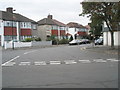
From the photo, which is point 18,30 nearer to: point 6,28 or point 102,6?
point 6,28

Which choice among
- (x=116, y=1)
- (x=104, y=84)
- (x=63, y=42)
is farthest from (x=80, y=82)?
(x=63, y=42)

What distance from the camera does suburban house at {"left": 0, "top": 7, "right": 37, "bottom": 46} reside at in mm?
55397

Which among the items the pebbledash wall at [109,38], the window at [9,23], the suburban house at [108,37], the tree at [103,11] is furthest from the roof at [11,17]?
the tree at [103,11]

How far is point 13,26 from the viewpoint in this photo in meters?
58.9

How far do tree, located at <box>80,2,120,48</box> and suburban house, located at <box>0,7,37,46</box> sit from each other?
28173 millimetres

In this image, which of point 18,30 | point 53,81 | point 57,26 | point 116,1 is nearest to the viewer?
point 53,81

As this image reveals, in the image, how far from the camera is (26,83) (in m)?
9.01

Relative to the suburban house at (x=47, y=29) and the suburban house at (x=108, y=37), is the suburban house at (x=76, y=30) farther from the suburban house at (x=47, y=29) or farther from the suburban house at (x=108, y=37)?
the suburban house at (x=108, y=37)

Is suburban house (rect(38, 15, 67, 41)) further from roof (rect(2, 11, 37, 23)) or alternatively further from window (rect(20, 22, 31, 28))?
roof (rect(2, 11, 37, 23))

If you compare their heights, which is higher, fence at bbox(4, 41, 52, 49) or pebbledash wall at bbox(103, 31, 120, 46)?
pebbledash wall at bbox(103, 31, 120, 46)

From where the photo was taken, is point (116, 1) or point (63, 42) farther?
point (63, 42)

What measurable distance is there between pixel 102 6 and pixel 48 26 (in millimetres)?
48130

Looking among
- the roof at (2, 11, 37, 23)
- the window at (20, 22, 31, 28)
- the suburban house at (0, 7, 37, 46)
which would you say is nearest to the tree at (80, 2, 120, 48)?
the suburban house at (0, 7, 37, 46)

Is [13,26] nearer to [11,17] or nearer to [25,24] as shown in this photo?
[11,17]
